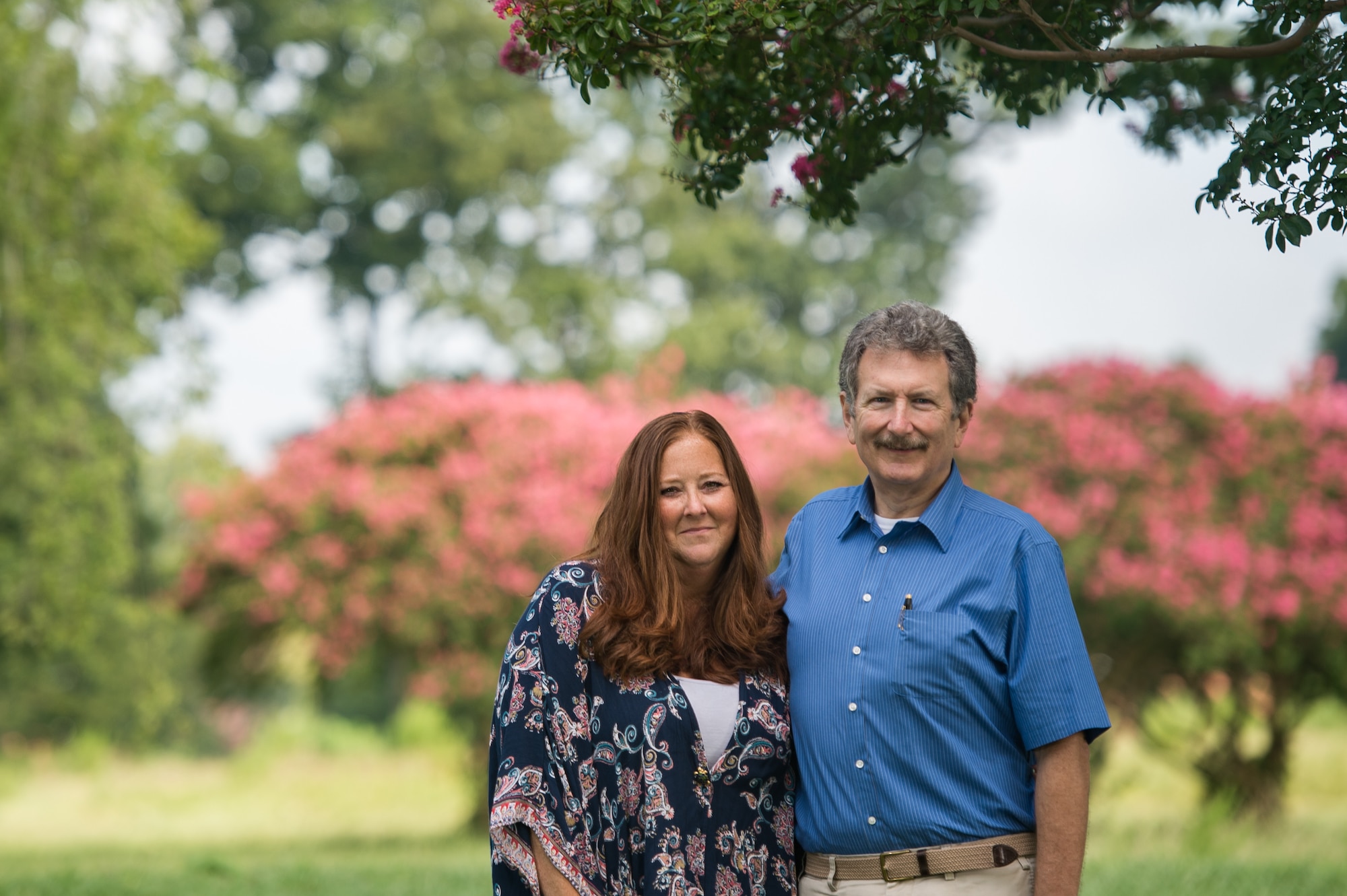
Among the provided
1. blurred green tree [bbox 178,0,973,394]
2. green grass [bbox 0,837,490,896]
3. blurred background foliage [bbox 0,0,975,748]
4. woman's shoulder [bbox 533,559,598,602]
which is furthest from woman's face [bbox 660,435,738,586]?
blurred green tree [bbox 178,0,973,394]

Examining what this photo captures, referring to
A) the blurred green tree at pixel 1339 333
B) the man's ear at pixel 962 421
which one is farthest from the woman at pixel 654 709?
the blurred green tree at pixel 1339 333

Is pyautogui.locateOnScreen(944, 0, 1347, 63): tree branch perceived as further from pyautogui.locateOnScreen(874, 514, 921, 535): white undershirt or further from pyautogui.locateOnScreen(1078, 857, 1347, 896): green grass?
pyautogui.locateOnScreen(1078, 857, 1347, 896): green grass

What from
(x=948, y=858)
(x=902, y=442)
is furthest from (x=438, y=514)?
(x=948, y=858)

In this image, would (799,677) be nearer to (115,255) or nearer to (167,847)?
(115,255)

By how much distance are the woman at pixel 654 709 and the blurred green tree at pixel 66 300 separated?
725 cm

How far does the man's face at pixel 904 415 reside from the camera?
260 centimetres

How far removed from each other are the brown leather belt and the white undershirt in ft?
2.05

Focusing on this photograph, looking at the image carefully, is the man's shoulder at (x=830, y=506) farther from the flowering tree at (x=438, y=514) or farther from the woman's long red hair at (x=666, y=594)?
the flowering tree at (x=438, y=514)

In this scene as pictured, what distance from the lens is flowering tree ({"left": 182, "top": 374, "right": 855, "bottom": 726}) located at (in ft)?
31.4

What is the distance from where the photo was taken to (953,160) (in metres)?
24.9

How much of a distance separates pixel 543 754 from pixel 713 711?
356 mm

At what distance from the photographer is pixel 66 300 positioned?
9102 mm

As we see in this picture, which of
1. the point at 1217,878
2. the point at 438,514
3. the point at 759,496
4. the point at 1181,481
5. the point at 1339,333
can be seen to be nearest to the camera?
the point at 1217,878

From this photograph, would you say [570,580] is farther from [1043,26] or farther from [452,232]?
[452,232]
